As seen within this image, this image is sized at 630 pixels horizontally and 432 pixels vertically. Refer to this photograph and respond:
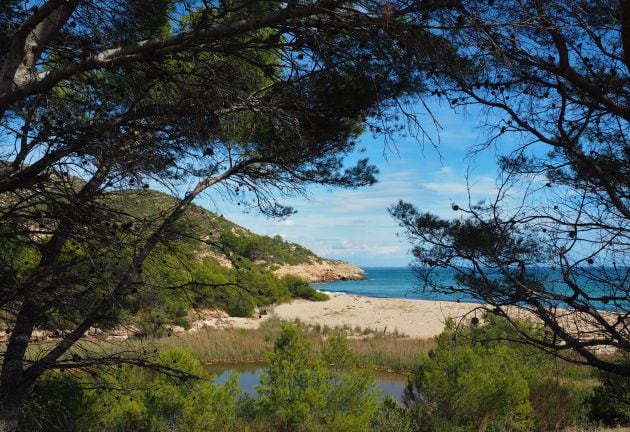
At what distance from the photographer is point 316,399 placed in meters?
6.70

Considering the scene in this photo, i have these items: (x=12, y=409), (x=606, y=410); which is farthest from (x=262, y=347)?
(x=12, y=409)

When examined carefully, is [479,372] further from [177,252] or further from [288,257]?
[288,257]

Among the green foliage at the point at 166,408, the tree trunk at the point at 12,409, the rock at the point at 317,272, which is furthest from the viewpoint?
the rock at the point at 317,272

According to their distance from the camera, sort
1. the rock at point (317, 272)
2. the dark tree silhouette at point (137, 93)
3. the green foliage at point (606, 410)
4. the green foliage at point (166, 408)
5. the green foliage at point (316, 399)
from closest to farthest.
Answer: the dark tree silhouette at point (137, 93) → the green foliage at point (166, 408) → the green foliage at point (316, 399) → the green foliage at point (606, 410) → the rock at point (317, 272)

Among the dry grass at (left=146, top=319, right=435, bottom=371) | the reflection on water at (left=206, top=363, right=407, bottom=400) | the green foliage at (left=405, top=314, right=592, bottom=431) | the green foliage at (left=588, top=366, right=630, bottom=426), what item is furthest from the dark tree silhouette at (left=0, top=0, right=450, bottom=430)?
the dry grass at (left=146, top=319, right=435, bottom=371)

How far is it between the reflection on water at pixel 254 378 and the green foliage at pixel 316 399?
195 inches

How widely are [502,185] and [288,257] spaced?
6311 cm

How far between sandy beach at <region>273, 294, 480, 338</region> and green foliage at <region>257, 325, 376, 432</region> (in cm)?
1511

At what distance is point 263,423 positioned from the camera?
293 inches

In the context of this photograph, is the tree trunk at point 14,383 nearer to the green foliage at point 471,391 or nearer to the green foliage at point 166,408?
the green foliage at point 166,408

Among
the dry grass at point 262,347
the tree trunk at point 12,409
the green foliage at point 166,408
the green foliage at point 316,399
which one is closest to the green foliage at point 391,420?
the green foliage at point 316,399

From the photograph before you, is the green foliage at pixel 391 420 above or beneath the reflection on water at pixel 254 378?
above

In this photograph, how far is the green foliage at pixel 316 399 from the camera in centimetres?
664

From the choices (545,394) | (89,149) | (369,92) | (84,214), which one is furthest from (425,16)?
(545,394)
